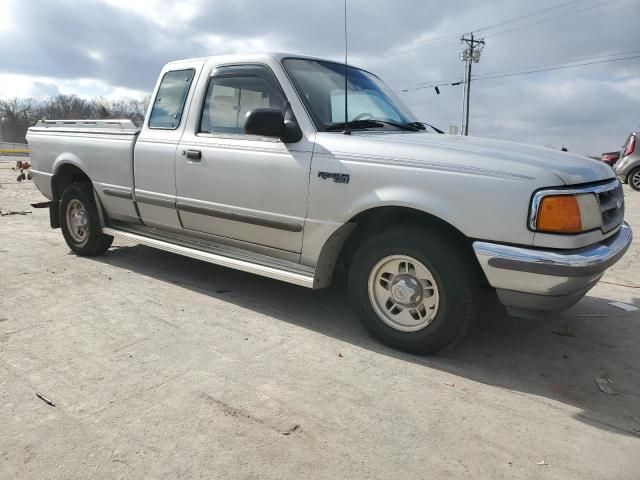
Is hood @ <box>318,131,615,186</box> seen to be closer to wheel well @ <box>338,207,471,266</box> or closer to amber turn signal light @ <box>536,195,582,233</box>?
amber turn signal light @ <box>536,195,582,233</box>

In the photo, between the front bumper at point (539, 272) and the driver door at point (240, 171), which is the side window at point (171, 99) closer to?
the driver door at point (240, 171)

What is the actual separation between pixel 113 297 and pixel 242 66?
221cm

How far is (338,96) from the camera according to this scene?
13.5 ft

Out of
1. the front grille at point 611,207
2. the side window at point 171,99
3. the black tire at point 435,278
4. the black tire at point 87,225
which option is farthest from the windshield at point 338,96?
the black tire at point 87,225

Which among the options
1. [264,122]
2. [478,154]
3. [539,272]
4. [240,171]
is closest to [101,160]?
[240,171]

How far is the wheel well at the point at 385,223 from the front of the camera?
326 centimetres

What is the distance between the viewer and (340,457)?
7.67 feet

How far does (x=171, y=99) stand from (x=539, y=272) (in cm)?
→ 350

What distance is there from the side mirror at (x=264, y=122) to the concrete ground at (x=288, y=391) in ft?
4.62

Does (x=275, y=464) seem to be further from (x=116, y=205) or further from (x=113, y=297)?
(x=116, y=205)

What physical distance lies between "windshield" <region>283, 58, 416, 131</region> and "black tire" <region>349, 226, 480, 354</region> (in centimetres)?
99

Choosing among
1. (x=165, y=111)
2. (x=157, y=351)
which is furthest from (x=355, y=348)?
(x=165, y=111)

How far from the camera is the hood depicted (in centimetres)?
290

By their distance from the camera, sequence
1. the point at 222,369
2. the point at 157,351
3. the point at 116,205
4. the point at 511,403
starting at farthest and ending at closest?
the point at 116,205 < the point at 157,351 < the point at 222,369 < the point at 511,403
